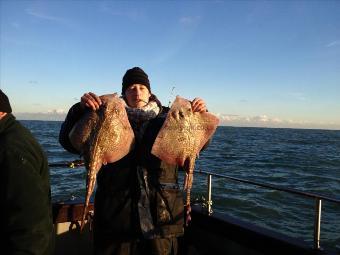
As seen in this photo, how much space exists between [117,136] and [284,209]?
1246 cm

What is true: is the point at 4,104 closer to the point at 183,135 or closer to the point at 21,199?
the point at 21,199

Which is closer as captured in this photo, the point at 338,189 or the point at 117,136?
the point at 117,136

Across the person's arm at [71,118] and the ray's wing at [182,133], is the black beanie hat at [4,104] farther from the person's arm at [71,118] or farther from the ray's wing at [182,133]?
the ray's wing at [182,133]

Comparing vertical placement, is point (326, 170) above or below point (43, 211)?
below

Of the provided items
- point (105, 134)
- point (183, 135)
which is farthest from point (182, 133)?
point (105, 134)

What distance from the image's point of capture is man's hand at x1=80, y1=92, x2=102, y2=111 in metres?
3.21

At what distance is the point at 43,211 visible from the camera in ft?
8.04

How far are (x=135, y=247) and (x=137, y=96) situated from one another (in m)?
1.44

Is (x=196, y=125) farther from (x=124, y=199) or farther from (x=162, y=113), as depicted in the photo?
(x=124, y=199)

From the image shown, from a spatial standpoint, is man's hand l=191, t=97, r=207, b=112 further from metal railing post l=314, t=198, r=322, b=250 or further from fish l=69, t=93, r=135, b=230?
metal railing post l=314, t=198, r=322, b=250

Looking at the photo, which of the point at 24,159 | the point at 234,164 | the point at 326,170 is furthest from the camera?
the point at 234,164

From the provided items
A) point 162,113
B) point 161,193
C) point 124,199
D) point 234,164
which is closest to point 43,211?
point 124,199

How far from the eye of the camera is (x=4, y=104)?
262 centimetres

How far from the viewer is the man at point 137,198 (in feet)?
10.8
